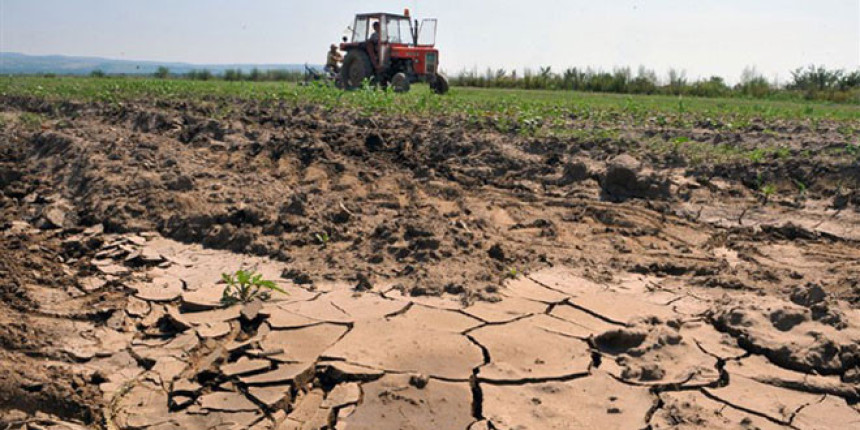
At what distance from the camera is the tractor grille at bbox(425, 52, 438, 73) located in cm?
1764

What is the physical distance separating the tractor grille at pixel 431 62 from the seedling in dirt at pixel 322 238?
1273 centimetres

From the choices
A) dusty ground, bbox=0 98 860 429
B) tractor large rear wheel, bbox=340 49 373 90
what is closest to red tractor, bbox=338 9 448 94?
tractor large rear wheel, bbox=340 49 373 90

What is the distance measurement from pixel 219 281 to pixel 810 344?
11.8 feet

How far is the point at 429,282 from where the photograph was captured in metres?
4.64

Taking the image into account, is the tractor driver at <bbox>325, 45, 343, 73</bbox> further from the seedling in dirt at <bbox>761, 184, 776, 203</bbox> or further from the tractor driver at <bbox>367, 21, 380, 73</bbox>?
the seedling in dirt at <bbox>761, 184, 776, 203</bbox>

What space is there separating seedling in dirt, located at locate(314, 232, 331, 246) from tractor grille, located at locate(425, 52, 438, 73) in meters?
12.7

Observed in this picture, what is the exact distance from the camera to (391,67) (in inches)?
699

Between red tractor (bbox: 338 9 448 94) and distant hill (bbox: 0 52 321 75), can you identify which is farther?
distant hill (bbox: 0 52 321 75)

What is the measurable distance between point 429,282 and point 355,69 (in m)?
13.9

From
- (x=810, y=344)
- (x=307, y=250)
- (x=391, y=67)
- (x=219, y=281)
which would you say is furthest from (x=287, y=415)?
(x=391, y=67)

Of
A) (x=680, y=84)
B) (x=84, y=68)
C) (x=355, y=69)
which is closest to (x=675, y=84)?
(x=680, y=84)

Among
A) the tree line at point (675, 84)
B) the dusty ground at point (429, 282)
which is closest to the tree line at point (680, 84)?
the tree line at point (675, 84)

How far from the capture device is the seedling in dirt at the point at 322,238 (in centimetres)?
540

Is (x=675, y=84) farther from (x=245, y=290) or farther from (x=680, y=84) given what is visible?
(x=245, y=290)
